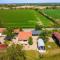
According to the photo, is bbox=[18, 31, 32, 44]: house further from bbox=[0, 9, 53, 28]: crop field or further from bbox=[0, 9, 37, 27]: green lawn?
bbox=[0, 9, 37, 27]: green lawn

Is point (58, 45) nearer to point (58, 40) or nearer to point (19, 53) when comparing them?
point (58, 40)

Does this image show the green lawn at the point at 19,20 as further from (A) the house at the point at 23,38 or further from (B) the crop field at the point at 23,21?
(A) the house at the point at 23,38

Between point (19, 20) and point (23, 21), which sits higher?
point (23, 21)

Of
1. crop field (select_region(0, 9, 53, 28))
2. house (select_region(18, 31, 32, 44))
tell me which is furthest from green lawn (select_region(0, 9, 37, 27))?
house (select_region(18, 31, 32, 44))

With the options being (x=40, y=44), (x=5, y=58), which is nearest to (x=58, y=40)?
(x=40, y=44)

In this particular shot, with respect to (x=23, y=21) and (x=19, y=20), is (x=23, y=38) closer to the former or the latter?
(x=23, y=21)

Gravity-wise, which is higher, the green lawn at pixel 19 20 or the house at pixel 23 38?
the house at pixel 23 38

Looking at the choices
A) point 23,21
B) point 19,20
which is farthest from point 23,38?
point 19,20

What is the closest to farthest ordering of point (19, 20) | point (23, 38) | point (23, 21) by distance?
point (23, 38) → point (23, 21) → point (19, 20)

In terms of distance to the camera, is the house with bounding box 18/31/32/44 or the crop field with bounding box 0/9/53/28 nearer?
the house with bounding box 18/31/32/44

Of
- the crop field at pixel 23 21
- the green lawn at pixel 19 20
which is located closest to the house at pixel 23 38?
the crop field at pixel 23 21

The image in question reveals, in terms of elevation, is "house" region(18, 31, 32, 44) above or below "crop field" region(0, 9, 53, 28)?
above

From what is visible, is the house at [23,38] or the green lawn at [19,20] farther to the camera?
the green lawn at [19,20]
